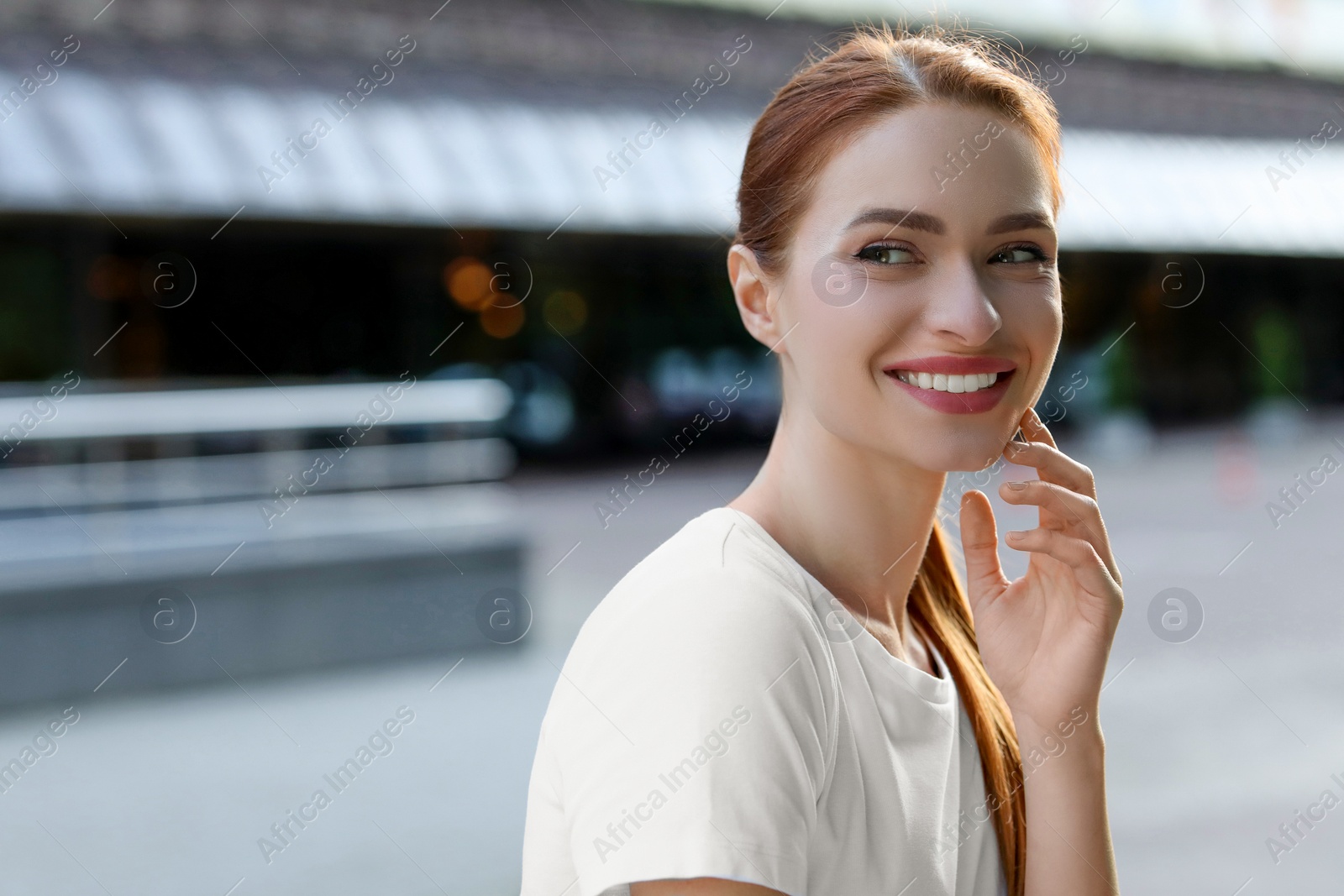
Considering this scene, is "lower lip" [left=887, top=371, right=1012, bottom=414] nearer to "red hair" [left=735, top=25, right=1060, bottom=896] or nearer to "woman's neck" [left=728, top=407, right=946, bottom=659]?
"woman's neck" [left=728, top=407, right=946, bottom=659]

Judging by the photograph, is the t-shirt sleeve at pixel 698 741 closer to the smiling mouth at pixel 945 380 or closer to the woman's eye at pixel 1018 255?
the smiling mouth at pixel 945 380

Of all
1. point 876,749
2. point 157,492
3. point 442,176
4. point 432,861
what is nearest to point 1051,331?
point 876,749

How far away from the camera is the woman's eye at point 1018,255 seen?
59.9 inches

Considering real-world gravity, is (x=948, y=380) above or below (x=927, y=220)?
below

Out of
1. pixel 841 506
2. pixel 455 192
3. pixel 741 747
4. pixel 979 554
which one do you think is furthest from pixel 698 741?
pixel 455 192

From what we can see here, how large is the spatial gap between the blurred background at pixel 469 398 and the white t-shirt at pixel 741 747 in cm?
81

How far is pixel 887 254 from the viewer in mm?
1496

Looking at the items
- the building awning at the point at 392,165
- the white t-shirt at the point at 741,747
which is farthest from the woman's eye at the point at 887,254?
the building awning at the point at 392,165

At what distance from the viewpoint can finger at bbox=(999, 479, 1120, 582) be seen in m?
1.62

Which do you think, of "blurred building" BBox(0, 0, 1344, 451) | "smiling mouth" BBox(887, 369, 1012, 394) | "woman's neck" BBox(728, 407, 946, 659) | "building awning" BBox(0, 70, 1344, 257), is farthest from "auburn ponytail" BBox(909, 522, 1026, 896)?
"blurred building" BBox(0, 0, 1344, 451)

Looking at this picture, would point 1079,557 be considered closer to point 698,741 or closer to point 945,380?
point 945,380

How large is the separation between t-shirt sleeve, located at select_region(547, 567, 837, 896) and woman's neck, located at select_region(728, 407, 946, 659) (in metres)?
0.32

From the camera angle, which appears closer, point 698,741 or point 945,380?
point 698,741

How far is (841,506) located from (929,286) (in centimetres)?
34
